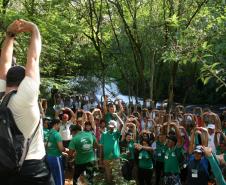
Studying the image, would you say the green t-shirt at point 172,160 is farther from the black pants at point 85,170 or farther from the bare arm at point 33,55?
the bare arm at point 33,55

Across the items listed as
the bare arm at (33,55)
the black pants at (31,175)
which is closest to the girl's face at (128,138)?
the bare arm at (33,55)

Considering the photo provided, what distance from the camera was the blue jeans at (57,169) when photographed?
30.5ft

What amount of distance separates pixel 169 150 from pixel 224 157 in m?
1.44

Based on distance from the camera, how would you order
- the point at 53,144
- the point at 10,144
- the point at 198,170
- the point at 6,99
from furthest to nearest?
the point at 53,144 < the point at 198,170 < the point at 6,99 < the point at 10,144

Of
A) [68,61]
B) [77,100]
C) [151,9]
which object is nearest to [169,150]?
[151,9]

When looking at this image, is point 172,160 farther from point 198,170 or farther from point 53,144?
point 53,144

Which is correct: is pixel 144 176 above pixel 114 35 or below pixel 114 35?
below

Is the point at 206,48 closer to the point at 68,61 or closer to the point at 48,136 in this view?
the point at 48,136

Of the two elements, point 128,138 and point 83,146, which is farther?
point 128,138

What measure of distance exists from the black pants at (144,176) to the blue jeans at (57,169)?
1.83 meters

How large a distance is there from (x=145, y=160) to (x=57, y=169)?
2002 mm

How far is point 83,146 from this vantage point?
984 centimetres

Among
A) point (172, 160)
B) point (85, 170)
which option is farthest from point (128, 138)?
point (172, 160)

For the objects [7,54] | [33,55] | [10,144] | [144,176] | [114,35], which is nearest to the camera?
[10,144]
